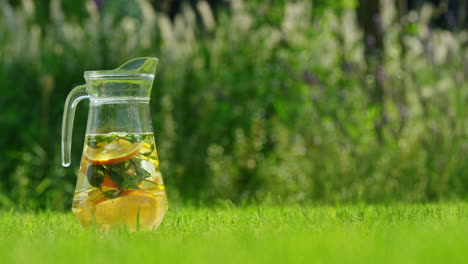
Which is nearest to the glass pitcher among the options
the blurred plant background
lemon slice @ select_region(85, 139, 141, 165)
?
lemon slice @ select_region(85, 139, 141, 165)

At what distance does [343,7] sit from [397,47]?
101 inches

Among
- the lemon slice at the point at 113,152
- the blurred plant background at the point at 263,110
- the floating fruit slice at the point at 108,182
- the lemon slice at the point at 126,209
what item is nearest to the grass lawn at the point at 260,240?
the lemon slice at the point at 126,209

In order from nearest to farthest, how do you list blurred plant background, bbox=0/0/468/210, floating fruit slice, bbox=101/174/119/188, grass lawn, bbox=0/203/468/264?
grass lawn, bbox=0/203/468/264
floating fruit slice, bbox=101/174/119/188
blurred plant background, bbox=0/0/468/210

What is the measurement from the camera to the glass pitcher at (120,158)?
9.61 ft

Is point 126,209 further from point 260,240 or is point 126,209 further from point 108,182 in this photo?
point 260,240

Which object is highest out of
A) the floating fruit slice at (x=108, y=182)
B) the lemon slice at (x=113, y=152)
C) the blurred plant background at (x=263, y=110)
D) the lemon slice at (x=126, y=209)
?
the lemon slice at (x=113, y=152)

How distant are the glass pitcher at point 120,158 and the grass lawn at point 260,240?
9cm

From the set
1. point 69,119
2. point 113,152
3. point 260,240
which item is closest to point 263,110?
point 69,119

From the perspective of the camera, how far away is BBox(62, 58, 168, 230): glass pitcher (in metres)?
2.93

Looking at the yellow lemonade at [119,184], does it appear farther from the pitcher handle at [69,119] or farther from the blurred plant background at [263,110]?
the blurred plant background at [263,110]

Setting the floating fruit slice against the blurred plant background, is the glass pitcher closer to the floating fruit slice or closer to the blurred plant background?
the floating fruit slice

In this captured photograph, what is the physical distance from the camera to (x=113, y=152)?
295 cm

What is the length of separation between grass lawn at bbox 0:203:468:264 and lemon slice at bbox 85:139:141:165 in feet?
0.94

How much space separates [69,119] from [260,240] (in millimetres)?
1086
